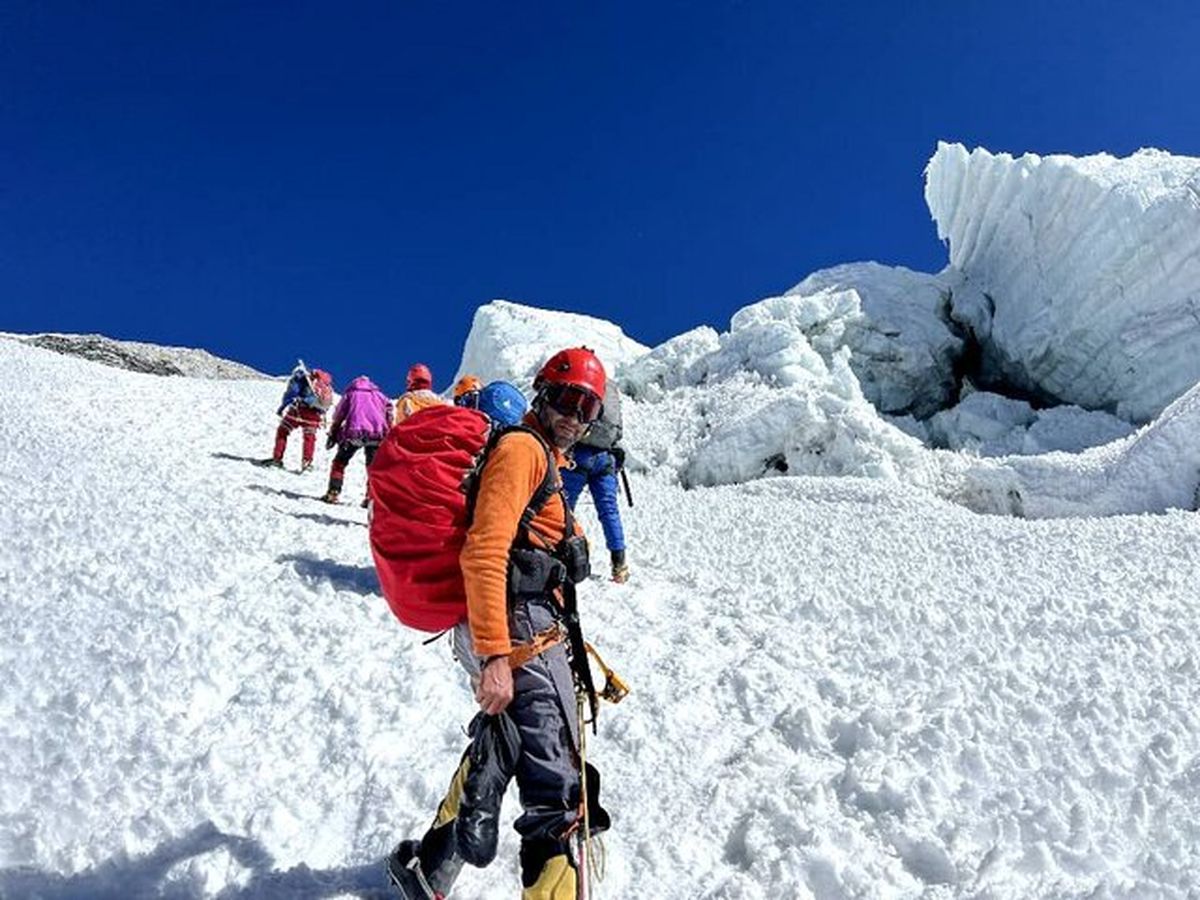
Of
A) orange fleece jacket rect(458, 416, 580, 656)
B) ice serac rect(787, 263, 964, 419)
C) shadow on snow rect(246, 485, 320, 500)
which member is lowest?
orange fleece jacket rect(458, 416, 580, 656)

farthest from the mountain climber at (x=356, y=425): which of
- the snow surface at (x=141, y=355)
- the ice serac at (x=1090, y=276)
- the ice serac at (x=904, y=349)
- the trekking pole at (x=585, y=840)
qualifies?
the snow surface at (x=141, y=355)

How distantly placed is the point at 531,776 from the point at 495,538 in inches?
36.7

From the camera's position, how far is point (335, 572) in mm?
7023

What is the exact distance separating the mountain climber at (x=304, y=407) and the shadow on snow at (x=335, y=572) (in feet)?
17.1

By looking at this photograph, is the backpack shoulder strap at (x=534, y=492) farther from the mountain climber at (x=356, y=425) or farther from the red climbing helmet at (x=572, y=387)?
the mountain climber at (x=356, y=425)

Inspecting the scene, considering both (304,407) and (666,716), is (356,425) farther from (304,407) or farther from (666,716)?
(666,716)

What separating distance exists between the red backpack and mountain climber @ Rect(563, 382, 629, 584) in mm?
4244

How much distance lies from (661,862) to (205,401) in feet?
52.5

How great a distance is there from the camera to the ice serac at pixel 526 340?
28.2 m

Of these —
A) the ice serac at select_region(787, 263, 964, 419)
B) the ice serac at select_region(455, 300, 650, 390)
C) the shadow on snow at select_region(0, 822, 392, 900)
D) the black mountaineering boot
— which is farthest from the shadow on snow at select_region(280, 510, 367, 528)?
the ice serac at select_region(787, 263, 964, 419)

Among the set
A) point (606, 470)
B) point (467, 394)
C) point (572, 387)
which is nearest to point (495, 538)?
point (572, 387)

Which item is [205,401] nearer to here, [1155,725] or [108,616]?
[108,616]

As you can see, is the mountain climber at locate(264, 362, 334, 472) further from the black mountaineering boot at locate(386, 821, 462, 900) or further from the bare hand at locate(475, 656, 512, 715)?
the bare hand at locate(475, 656, 512, 715)

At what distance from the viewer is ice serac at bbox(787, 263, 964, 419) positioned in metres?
23.6
